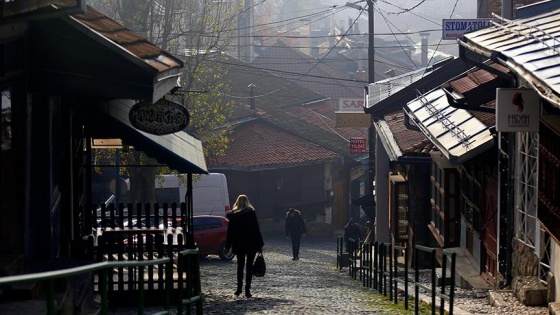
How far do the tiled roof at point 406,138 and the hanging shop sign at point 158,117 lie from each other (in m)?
9.36

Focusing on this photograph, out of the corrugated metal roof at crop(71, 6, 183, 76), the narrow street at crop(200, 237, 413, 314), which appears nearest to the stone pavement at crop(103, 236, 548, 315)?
the narrow street at crop(200, 237, 413, 314)

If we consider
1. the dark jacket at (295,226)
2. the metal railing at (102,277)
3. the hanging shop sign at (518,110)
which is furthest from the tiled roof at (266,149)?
the metal railing at (102,277)

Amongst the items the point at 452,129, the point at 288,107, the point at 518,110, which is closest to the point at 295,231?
the point at 452,129

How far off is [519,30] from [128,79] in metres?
6.17

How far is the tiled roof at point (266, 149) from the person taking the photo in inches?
1868

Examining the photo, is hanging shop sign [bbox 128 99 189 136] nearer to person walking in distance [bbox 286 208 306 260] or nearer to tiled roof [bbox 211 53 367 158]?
person walking in distance [bbox 286 208 306 260]

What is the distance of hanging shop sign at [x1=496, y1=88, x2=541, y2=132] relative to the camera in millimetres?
13258

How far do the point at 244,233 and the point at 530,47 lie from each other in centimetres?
535

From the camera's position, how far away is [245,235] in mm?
16109

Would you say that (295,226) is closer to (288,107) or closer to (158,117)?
(158,117)

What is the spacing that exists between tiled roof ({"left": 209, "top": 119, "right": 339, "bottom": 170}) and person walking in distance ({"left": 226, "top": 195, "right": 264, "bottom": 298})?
3058 cm

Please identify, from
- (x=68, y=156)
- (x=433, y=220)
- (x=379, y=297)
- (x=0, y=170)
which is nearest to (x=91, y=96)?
(x=0, y=170)

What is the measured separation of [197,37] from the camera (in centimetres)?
3925

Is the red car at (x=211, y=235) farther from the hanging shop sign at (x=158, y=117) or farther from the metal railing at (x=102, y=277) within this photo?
the metal railing at (x=102, y=277)
